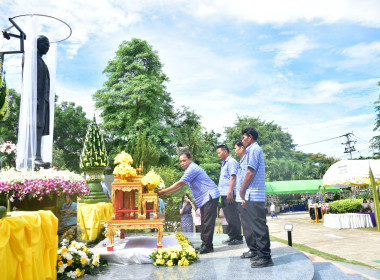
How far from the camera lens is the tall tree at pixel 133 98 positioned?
75.0 feet

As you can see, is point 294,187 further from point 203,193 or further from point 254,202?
point 254,202

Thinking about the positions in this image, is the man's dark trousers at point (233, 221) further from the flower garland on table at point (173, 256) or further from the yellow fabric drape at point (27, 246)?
the yellow fabric drape at point (27, 246)

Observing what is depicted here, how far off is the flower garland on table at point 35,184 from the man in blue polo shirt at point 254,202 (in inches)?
96.7

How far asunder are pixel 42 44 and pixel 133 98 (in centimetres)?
1698

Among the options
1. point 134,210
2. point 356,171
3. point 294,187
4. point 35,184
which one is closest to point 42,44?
point 35,184

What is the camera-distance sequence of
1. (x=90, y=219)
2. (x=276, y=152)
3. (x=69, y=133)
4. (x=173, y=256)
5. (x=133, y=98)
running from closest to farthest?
(x=173, y=256) < (x=90, y=219) < (x=133, y=98) < (x=69, y=133) < (x=276, y=152)

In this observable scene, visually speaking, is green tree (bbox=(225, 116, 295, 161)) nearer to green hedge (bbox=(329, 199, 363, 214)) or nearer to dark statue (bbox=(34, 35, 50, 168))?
green hedge (bbox=(329, 199, 363, 214))

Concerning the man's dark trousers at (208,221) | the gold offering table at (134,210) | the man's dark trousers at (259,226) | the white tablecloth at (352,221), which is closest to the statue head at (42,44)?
the gold offering table at (134,210)

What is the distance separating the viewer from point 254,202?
440 cm

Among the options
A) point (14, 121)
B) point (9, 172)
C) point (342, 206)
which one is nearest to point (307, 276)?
point (9, 172)

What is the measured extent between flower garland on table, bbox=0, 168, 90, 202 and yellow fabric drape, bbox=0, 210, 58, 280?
704 millimetres

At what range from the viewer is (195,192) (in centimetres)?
559

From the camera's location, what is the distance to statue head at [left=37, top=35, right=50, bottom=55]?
572 cm

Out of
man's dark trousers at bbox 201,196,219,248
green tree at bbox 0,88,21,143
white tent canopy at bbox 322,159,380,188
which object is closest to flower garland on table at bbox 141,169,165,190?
man's dark trousers at bbox 201,196,219,248
